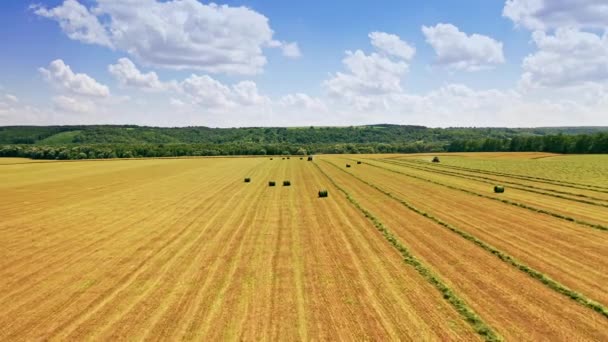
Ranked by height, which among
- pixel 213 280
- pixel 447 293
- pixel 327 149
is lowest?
pixel 327 149

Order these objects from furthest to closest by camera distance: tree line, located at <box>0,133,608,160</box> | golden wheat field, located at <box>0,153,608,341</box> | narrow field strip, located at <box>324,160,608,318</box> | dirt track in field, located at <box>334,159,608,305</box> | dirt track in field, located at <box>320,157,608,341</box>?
tree line, located at <box>0,133,608,160</box> → dirt track in field, located at <box>334,159,608,305</box> → narrow field strip, located at <box>324,160,608,318</box> → golden wheat field, located at <box>0,153,608,341</box> → dirt track in field, located at <box>320,157,608,341</box>

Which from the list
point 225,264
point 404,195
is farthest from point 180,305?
point 404,195

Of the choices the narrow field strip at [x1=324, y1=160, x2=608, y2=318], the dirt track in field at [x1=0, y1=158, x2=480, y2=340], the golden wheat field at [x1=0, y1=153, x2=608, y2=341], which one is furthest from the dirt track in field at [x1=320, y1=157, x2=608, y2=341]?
the dirt track in field at [x1=0, y1=158, x2=480, y2=340]

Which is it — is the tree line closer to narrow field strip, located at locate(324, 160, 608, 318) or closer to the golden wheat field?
the golden wheat field

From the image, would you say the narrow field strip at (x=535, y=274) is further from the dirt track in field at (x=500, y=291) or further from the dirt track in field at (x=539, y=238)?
the dirt track in field at (x=539, y=238)

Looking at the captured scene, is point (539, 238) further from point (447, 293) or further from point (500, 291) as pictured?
point (447, 293)

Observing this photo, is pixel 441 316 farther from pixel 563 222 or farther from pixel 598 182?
pixel 598 182

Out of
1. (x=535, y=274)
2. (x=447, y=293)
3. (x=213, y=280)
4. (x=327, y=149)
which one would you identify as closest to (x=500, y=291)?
(x=447, y=293)
